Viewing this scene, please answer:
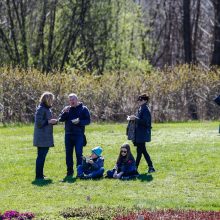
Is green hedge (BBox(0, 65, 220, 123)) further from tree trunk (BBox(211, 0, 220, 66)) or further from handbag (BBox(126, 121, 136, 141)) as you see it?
handbag (BBox(126, 121, 136, 141))

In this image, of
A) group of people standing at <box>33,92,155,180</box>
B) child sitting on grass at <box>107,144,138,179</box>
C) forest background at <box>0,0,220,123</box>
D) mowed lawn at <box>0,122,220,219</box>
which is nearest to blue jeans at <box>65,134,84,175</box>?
group of people standing at <box>33,92,155,180</box>

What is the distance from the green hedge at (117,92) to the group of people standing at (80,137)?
16150 millimetres

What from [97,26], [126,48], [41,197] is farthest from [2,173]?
[126,48]

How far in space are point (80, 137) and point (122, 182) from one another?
1.68m

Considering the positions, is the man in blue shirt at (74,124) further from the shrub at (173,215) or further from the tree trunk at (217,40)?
the tree trunk at (217,40)

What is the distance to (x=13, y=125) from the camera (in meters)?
31.3

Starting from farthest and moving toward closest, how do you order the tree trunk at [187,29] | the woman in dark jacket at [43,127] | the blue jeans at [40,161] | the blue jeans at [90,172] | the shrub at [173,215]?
the tree trunk at [187,29] → the blue jeans at [40,161] → the woman in dark jacket at [43,127] → the blue jeans at [90,172] → the shrub at [173,215]

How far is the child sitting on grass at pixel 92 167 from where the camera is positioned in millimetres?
15367

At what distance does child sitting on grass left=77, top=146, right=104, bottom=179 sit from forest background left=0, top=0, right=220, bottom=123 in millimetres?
16745

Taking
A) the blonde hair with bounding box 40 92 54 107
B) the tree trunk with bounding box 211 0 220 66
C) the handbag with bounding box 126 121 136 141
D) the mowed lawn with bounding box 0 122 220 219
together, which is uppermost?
the tree trunk with bounding box 211 0 220 66

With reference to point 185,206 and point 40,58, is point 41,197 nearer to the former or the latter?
point 185,206

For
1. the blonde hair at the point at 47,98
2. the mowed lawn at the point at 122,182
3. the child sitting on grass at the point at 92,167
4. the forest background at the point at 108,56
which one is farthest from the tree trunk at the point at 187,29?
the child sitting on grass at the point at 92,167

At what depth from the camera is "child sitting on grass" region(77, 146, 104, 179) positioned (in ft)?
50.4

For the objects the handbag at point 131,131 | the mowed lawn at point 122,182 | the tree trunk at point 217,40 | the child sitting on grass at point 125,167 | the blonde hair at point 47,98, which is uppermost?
the tree trunk at point 217,40
